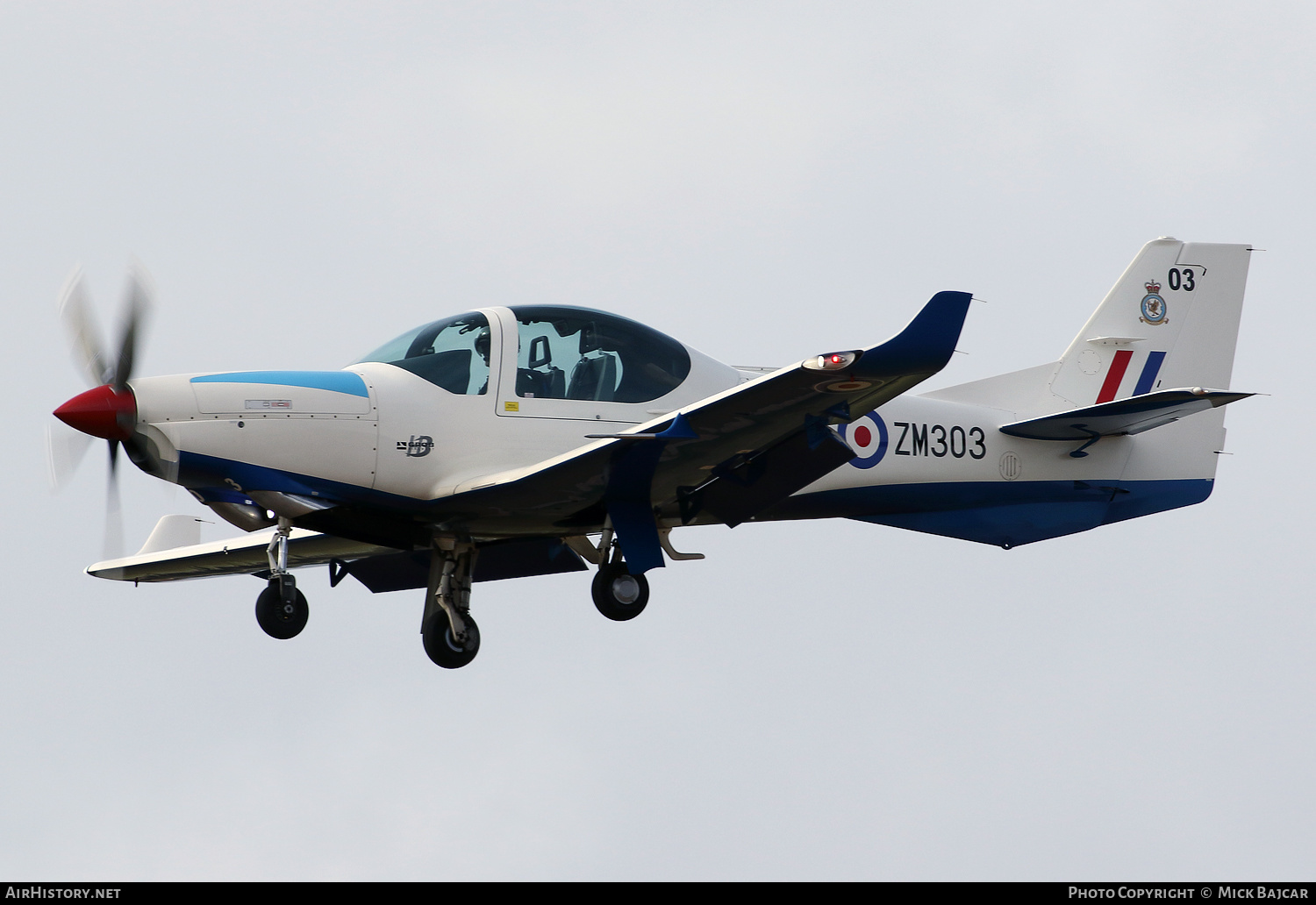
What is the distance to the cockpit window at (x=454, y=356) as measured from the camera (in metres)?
12.8

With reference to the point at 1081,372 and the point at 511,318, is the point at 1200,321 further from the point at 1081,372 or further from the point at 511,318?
the point at 511,318

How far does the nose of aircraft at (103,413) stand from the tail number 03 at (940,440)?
22.7 ft

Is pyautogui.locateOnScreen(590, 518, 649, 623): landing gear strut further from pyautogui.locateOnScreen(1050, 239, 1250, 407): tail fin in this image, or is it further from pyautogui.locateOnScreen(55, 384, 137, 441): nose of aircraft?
pyautogui.locateOnScreen(1050, 239, 1250, 407): tail fin

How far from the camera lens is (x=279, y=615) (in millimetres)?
13844

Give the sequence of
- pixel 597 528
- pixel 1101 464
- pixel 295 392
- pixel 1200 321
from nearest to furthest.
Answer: pixel 295 392 < pixel 597 528 < pixel 1101 464 < pixel 1200 321

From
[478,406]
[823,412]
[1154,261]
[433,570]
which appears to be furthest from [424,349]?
[1154,261]

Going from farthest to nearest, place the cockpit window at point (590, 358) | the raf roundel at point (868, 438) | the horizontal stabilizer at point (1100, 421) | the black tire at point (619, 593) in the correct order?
1. the raf roundel at point (868, 438)
2. the horizontal stabilizer at point (1100, 421)
3. the black tire at point (619, 593)
4. the cockpit window at point (590, 358)

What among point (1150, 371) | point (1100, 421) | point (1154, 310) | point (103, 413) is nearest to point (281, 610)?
point (103, 413)

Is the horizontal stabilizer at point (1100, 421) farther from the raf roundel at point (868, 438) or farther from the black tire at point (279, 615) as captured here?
the black tire at point (279, 615)

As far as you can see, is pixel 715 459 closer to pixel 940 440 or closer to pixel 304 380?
pixel 304 380

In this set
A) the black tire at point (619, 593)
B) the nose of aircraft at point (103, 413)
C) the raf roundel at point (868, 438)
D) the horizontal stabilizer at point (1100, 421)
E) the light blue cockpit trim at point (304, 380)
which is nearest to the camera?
the nose of aircraft at point (103, 413)

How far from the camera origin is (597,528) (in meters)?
13.5

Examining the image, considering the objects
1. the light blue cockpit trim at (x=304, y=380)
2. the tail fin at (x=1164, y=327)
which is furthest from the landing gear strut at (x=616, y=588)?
the tail fin at (x=1164, y=327)

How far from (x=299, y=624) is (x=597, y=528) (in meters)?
2.84
